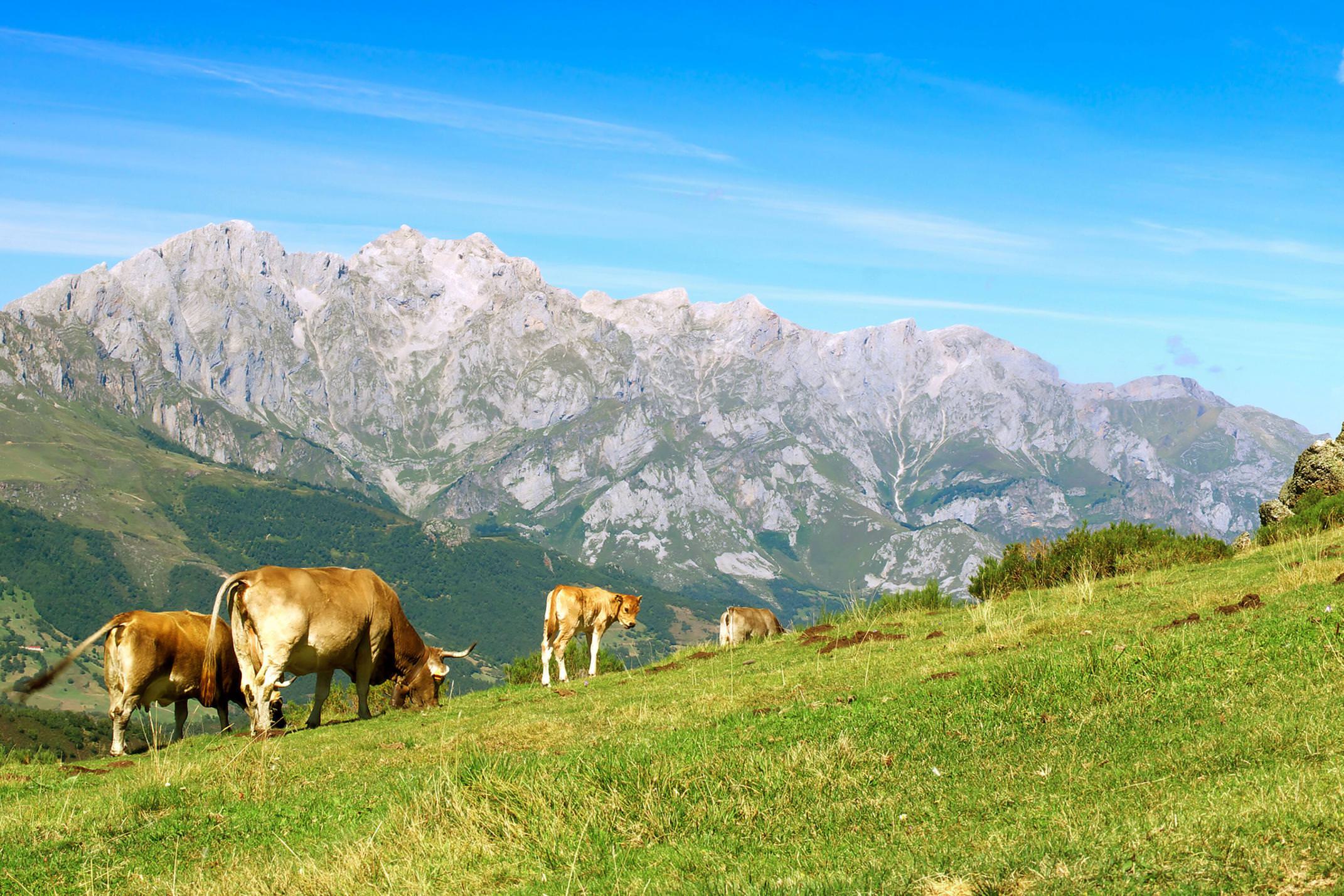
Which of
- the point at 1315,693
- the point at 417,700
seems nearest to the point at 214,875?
the point at 1315,693

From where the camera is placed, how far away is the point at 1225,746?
33.9 ft

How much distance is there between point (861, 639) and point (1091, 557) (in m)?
10.8

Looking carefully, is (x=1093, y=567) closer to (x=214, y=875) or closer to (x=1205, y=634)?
(x=1205, y=634)

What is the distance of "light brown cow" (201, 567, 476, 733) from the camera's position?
1984 centimetres

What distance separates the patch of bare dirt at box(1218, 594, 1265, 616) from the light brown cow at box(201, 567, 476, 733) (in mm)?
15576

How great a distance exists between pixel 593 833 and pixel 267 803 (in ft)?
15.9

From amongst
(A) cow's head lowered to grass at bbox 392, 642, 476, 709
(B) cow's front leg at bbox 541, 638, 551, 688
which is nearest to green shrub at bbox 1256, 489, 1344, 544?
(B) cow's front leg at bbox 541, 638, 551, 688

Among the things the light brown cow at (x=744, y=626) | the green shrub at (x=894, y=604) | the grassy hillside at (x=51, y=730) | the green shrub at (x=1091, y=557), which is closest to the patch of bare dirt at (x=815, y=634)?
the green shrub at (x=894, y=604)

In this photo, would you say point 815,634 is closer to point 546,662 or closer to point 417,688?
point 546,662

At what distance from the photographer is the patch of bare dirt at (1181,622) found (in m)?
16.8

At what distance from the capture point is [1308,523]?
29.7 m

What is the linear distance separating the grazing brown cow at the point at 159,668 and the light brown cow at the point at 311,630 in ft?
2.76

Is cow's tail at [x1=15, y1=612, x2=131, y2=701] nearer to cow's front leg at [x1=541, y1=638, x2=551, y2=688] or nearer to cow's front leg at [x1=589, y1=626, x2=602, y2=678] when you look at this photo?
cow's front leg at [x1=541, y1=638, x2=551, y2=688]

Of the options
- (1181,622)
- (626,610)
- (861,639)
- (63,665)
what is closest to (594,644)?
(626,610)
